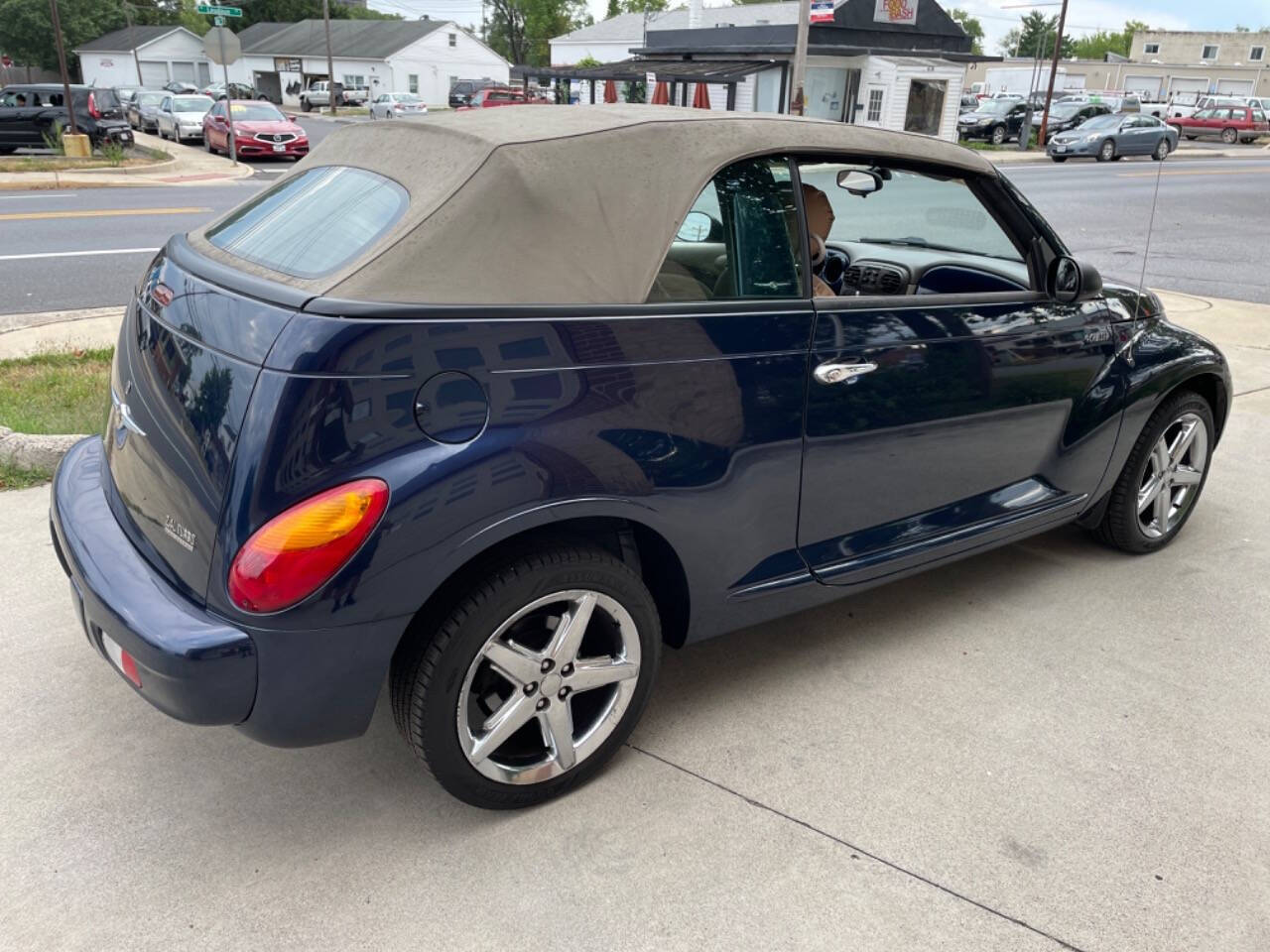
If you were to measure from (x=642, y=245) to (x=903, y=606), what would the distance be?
190cm

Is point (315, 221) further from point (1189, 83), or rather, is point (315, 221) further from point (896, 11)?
point (1189, 83)

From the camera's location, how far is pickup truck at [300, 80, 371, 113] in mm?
59625

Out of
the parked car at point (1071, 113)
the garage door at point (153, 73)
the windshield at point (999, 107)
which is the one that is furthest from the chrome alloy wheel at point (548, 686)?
the garage door at point (153, 73)

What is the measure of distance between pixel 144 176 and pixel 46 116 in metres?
6.21

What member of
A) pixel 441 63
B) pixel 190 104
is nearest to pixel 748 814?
pixel 190 104

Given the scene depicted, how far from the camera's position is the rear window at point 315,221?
2.54 metres

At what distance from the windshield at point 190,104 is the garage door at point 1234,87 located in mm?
80296

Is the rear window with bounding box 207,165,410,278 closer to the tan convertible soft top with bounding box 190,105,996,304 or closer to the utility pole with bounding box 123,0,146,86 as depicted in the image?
the tan convertible soft top with bounding box 190,105,996,304

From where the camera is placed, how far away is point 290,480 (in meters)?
2.18

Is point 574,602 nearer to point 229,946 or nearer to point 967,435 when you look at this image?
point 229,946

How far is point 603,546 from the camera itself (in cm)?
276

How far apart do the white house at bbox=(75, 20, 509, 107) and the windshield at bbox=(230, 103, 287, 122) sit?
133 feet

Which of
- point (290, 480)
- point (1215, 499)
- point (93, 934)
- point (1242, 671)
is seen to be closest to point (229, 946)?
point (93, 934)

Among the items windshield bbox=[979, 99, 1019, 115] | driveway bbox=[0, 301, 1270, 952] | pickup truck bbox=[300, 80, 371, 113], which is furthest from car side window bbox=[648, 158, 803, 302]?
pickup truck bbox=[300, 80, 371, 113]
